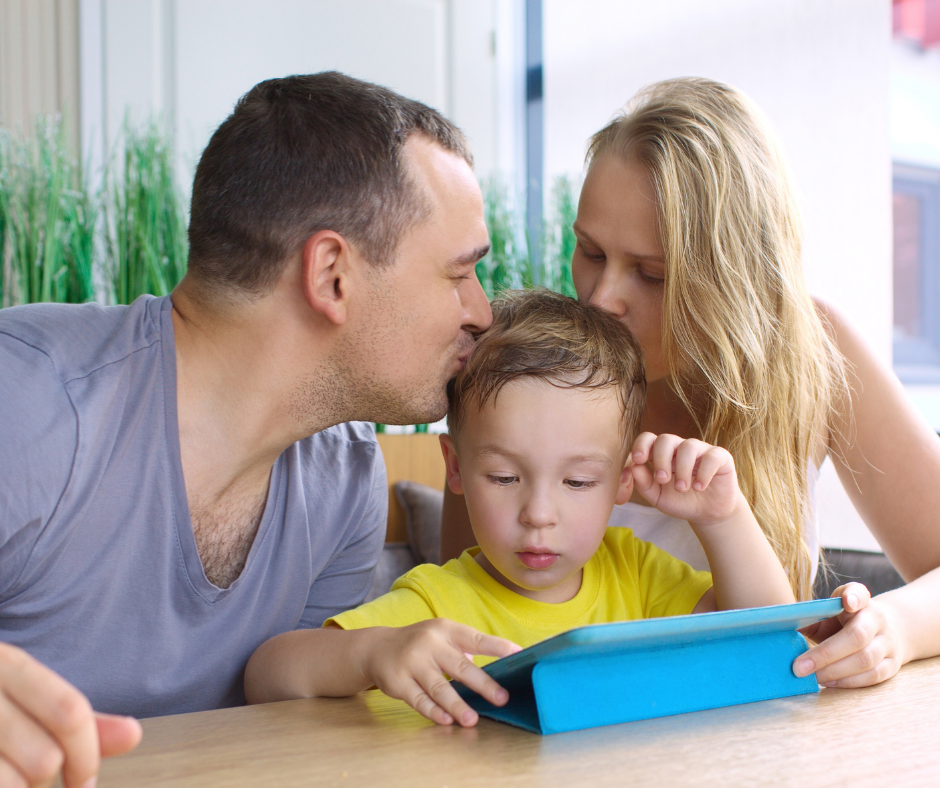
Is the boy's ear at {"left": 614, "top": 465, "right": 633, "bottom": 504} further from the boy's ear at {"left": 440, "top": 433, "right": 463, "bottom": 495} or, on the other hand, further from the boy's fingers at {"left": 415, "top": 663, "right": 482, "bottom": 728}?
the boy's fingers at {"left": 415, "top": 663, "right": 482, "bottom": 728}

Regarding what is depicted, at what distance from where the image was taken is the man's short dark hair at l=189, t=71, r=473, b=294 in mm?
1192

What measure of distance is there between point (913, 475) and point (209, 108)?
2922mm

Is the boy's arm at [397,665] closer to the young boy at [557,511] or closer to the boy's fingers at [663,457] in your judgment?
the young boy at [557,511]

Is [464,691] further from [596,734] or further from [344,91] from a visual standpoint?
[344,91]

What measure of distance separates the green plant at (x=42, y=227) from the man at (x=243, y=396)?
1.41 metres

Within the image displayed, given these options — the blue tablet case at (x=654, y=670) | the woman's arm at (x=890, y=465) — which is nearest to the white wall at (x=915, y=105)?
the woman's arm at (x=890, y=465)

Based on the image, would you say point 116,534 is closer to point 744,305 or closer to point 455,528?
point 455,528

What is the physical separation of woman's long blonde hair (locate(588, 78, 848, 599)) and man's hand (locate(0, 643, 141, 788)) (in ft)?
3.45

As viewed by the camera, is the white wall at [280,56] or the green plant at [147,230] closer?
the green plant at [147,230]

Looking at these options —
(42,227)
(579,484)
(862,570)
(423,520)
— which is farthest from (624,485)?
(42,227)

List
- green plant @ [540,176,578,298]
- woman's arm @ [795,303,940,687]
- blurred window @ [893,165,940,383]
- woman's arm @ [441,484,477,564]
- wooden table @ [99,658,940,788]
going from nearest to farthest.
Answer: wooden table @ [99,658,940,788] → woman's arm @ [795,303,940,687] → woman's arm @ [441,484,477,564] → blurred window @ [893,165,940,383] → green plant @ [540,176,578,298]

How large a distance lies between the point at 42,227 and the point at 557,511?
6.67ft

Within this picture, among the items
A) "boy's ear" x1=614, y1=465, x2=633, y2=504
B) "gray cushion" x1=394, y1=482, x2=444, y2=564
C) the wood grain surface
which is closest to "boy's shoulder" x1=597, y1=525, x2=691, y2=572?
"boy's ear" x1=614, y1=465, x2=633, y2=504

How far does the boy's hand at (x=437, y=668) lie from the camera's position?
0.72 m
